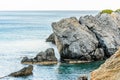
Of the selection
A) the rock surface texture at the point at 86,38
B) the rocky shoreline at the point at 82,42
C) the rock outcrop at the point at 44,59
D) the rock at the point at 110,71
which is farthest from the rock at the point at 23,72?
the rock at the point at 110,71

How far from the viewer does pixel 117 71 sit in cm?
1153

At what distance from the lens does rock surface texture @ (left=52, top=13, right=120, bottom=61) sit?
286ft

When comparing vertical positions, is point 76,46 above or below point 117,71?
below

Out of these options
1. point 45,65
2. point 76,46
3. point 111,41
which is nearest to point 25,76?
point 45,65

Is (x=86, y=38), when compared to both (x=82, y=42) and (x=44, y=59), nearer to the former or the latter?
(x=82, y=42)

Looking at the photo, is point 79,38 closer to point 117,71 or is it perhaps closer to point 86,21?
point 86,21

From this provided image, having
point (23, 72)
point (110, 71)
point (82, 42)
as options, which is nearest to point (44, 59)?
point (82, 42)

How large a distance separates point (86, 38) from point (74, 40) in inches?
128

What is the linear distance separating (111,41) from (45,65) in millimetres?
20284

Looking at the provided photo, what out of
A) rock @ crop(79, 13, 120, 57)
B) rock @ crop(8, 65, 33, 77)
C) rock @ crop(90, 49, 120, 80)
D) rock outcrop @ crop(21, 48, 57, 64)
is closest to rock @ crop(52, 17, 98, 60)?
rock @ crop(79, 13, 120, 57)

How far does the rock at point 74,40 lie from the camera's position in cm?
8669

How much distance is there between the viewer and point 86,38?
8944 cm

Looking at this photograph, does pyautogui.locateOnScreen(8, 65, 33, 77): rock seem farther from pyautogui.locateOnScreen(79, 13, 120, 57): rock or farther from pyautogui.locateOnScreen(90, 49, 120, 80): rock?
pyautogui.locateOnScreen(90, 49, 120, 80): rock

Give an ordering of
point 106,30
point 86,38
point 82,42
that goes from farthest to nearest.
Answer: point 106,30 → point 86,38 → point 82,42
